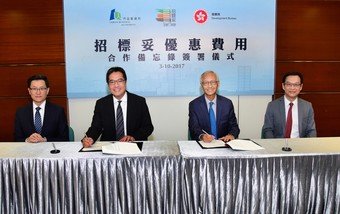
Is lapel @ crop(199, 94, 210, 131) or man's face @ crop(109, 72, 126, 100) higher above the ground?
man's face @ crop(109, 72, 126, 100)

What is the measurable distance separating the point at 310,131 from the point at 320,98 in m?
1.32

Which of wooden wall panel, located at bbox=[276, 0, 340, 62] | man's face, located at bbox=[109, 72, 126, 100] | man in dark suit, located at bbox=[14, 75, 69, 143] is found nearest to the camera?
man's face, located at bbox=[109, 72, 126, 100]

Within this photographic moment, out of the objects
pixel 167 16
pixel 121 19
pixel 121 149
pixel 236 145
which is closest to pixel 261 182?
pixel 236 145

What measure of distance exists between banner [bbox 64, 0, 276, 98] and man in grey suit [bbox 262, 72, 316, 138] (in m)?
0.98

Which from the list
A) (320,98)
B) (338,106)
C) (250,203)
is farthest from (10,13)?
(338,106)

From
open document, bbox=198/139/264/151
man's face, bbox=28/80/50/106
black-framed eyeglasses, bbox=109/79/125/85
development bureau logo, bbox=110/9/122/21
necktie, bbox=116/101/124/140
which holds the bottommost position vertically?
open document, bbox=198/139/264/151

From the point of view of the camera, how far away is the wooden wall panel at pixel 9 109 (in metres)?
3.79

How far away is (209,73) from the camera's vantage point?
2.66m

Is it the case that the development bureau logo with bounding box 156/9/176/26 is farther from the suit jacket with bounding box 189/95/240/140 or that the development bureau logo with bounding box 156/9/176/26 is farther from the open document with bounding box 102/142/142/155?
the open document with bounding box 102/142/142/155

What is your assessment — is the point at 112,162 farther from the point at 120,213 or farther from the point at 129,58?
the point at 129,58

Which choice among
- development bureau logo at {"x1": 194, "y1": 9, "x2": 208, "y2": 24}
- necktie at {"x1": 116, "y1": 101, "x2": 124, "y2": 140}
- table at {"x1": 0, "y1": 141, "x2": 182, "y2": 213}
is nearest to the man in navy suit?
necktie at {"x1": 116, "y1": 101, "x2": 124, "y2": 140}

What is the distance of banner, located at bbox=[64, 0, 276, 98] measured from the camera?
3656mm

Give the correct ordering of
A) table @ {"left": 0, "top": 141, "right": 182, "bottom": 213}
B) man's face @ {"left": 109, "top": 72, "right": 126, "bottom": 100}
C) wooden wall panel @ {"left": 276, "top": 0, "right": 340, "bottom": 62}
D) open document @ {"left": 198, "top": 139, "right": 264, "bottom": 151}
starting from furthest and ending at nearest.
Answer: wooden wall panel @ {"left": 276, "top": 0, "right": 340, "bottom": 62}
man's face @ {"left": 109, "top": 72, "right": 126, "bottom": 100}
open document @ {"left": 198, "top": 139, "right": 264, "bottom": 151}
table @ {"left": 0, "top": 141, "right": 182, "bottom": 213}

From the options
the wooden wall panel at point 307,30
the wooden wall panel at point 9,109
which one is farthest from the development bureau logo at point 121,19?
the wooden wall panel at point 307,30
